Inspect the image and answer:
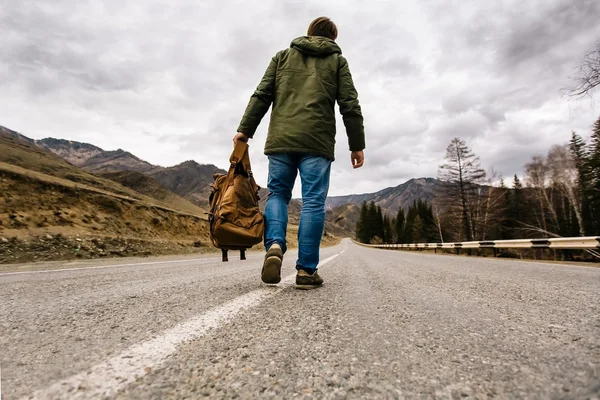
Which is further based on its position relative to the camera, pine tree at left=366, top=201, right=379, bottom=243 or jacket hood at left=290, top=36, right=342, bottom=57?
pine tree at left=366, top=201, right=379, bottom=243

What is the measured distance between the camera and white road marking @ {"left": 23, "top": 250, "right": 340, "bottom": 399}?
63 centimetres

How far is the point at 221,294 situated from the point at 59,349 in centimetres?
110

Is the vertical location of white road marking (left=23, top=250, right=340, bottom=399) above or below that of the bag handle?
below

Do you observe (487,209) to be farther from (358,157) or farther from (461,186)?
(358,157)

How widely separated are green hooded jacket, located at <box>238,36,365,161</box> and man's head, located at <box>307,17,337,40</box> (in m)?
0.20

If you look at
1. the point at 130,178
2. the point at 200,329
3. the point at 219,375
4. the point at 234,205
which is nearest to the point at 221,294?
the point at 234,205

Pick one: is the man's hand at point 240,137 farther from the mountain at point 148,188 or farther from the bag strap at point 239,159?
the mountain at point 148,188

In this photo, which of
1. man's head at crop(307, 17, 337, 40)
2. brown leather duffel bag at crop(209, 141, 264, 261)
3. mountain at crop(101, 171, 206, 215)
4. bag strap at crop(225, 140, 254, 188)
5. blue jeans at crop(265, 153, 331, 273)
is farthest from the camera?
mountain at crop(101, 171, 206, 215)

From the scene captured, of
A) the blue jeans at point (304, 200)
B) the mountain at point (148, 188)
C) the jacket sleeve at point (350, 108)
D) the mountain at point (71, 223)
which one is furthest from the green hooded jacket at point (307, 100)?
the mountain at point (148, 188)

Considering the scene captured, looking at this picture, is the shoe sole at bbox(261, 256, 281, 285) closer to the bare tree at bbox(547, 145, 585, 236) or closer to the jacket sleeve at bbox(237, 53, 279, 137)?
the jacket sleeve at bbox(237, 53, 279, 137)

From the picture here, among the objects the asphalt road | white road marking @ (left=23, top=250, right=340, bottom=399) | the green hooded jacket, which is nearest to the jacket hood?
the green hooded jacket

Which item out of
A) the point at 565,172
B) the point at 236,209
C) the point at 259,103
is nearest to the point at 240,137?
the point at 259,103

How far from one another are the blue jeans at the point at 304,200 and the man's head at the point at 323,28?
1325 millimetres

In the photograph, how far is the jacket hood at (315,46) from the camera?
105 inches
